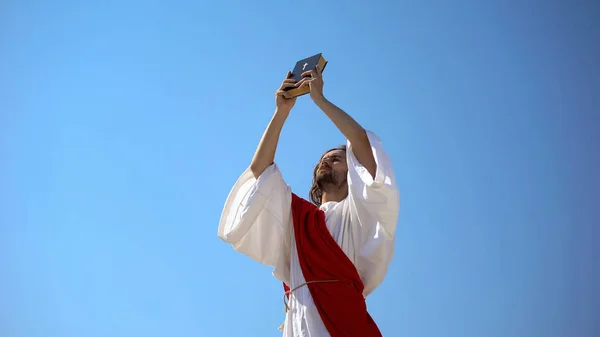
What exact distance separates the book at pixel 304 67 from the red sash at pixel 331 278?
84cm

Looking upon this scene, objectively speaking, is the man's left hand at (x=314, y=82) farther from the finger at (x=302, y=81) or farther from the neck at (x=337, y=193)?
the neck at (x=337, y=193)

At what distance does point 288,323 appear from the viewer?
13.9ft

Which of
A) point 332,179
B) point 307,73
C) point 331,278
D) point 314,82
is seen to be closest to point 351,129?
point 314,82

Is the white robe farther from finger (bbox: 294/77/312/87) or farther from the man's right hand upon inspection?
finger (bbox: 294/77/312/87)

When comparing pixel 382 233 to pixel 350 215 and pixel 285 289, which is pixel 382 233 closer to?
pixel 350 215

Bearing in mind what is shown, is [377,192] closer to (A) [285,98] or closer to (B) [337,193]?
(B) [337,193]

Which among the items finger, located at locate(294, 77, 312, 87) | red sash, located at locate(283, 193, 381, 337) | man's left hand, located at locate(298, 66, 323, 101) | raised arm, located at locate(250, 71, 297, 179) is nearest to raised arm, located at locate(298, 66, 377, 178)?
man's left hand, located at locate(298, 66, 323, 101)

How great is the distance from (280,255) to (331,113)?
1016 mm

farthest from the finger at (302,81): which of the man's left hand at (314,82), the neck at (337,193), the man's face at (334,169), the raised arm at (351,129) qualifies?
the neck at (337,193)

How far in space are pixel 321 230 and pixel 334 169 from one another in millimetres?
650

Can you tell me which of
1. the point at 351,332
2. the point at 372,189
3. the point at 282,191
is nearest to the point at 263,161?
the point at 282,191

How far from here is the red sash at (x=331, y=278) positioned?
408 cm

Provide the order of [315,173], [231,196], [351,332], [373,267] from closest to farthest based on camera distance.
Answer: [351,332] < [373,267] < [231,196] < [315,173]

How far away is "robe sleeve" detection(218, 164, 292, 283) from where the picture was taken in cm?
447
